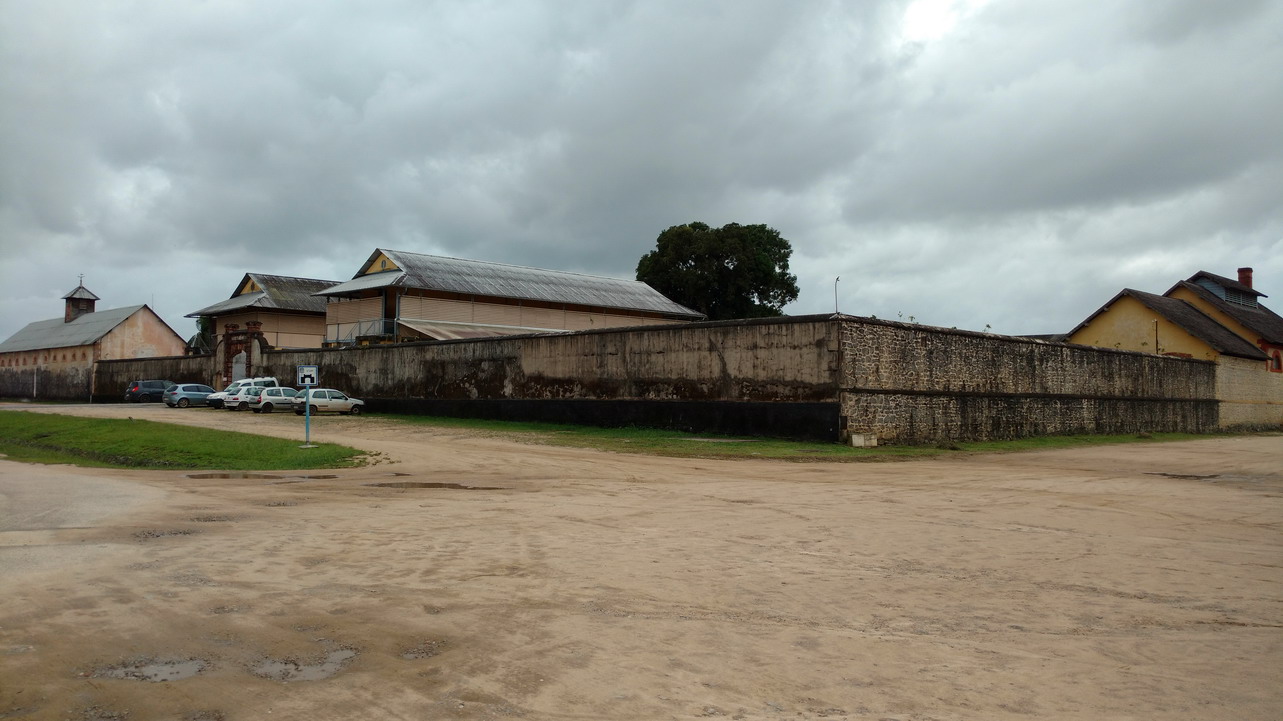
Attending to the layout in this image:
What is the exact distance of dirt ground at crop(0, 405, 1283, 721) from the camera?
5.25 meters

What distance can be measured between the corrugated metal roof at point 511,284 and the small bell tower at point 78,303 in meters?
36.4

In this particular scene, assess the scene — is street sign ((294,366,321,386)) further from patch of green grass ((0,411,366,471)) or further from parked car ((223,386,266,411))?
parked car ((223,386,266,411))

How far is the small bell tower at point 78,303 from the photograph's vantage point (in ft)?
253

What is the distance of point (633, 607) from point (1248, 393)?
5734cm

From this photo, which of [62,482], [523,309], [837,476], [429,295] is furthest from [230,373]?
[837,476]

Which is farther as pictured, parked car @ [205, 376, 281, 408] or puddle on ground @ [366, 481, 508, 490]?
parked car @ [205, 376, 281, 408]

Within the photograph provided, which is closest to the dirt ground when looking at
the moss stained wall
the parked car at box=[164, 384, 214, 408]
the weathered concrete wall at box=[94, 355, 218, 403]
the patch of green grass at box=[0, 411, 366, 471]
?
the patch of green grass at box=[0, 411, 366, 471]

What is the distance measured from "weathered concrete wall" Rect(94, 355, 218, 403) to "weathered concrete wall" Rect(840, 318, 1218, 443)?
39300 mm

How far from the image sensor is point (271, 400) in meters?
39.7

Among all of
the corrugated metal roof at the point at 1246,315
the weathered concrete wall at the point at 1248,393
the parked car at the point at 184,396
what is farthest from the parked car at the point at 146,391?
the corrugated metal roof at the point at 1246,315

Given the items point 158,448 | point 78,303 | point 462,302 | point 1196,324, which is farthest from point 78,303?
point 1196,324

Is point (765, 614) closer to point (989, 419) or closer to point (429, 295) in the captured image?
point (989, 419)

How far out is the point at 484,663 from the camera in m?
5.75

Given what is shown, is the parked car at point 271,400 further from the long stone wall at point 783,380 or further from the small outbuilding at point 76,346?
the small outbuilding at point 76,346
